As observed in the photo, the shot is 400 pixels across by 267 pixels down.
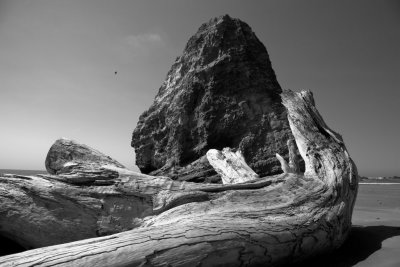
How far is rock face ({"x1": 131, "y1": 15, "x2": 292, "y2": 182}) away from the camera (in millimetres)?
8477

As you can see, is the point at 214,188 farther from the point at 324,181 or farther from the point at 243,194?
the point at 324,181

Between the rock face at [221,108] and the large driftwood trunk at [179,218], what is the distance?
4419 millimetres

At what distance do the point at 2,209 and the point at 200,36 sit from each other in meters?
10.5

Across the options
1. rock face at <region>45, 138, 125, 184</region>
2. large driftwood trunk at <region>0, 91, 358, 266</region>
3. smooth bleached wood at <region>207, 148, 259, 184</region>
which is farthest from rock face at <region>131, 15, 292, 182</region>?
large driftwood trunk at <region>0, 91, 358, 266</region>

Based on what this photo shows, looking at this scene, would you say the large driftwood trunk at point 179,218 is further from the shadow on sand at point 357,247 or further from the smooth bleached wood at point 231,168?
the smooth bleached wood at point 231,168

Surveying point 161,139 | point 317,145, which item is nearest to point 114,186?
point 317,145

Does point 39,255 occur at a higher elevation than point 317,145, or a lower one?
lower

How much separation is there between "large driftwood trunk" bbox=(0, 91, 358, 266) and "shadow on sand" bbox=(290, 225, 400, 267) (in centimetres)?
9

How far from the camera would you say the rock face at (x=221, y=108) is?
8.48 metres

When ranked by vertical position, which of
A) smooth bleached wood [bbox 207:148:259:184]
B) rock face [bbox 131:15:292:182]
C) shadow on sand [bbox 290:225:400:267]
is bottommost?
shadow on sand [bbox 290:225:400:267]

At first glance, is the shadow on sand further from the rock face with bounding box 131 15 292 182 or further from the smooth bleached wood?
the rock face with bounding box 131 15 292 182

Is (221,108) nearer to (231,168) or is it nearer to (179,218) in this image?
(231,168)

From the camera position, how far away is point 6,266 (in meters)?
1.55

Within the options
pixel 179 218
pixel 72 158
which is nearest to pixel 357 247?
pixel 179 218
